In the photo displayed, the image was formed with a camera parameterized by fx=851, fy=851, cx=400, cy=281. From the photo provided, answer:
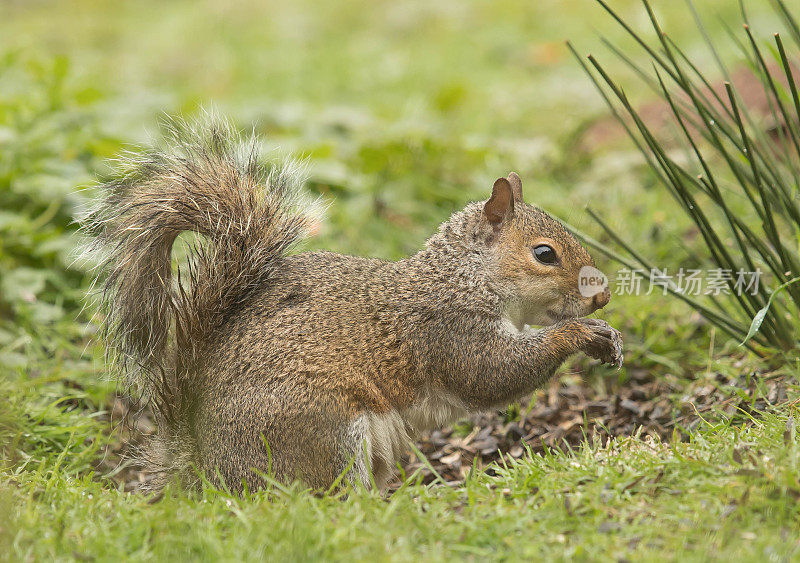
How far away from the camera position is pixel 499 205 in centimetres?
312

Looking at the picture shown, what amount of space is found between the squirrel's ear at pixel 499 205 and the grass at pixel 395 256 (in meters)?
0.86

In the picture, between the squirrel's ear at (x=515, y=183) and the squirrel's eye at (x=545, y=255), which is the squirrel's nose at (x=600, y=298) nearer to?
the squirrel's eye at (x=545, y=255)

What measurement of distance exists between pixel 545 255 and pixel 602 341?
367mm

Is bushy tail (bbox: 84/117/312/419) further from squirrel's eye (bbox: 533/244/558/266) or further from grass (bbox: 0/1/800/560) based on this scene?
squirrel's eye (bbox: 533/244/558/266)

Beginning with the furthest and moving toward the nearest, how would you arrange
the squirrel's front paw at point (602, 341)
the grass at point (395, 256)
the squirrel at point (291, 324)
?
the squirrel's front paw at point (602, 341) < the squirrel at point (291, 324) < the grass at point (395, 256)

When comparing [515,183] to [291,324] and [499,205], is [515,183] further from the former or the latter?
[291,324]

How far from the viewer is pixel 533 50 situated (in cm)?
973

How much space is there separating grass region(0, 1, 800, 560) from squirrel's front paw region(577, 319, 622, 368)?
351 mm

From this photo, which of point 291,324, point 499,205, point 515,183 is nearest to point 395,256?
point 515,183

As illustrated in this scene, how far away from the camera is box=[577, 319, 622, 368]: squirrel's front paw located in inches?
118

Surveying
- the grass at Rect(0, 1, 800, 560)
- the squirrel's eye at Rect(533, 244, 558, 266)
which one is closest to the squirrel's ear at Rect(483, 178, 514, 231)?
the squirrel's eye at Rect(533, 244, 558, 266)

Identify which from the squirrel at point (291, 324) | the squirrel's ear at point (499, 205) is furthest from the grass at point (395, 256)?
the squirrel's ear at point (499, 205)

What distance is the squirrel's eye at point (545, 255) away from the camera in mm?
3080

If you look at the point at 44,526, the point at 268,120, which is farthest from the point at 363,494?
the point at 268,120
